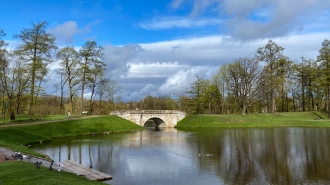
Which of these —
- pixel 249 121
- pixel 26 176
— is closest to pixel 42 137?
pixel 26 176

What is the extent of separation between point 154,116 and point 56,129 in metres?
25.1

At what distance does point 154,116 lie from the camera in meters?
62.2

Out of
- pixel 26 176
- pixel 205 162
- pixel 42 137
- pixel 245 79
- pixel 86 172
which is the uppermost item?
pixel 245 79

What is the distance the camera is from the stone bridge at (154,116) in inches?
2347

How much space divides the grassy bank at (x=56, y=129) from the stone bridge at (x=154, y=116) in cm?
253

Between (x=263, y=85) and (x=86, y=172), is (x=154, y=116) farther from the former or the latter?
(x=86, y=172)

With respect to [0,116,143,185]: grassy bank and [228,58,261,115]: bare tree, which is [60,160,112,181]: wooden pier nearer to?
[0,116,143,185]: grassy bank

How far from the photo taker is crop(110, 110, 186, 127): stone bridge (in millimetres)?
59612

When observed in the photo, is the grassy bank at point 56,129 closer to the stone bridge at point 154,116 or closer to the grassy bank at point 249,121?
the stone bridge at point 154,116

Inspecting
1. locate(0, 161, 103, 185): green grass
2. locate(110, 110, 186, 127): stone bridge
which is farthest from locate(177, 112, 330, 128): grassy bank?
locate(0, 161, 103, 185): green grass

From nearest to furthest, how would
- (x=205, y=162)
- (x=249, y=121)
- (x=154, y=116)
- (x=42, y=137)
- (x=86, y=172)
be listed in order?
(x=86, y=172) < (x=205, y=162) < (x=42, y=137) < (x=249, y=121) < (x=154, y=116)

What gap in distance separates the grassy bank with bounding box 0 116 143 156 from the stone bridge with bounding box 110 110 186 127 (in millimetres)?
2533

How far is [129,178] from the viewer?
18109 mm

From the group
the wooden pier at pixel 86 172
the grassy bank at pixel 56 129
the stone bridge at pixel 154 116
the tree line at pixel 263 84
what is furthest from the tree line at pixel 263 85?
the wooden pier at pixel 86 172
